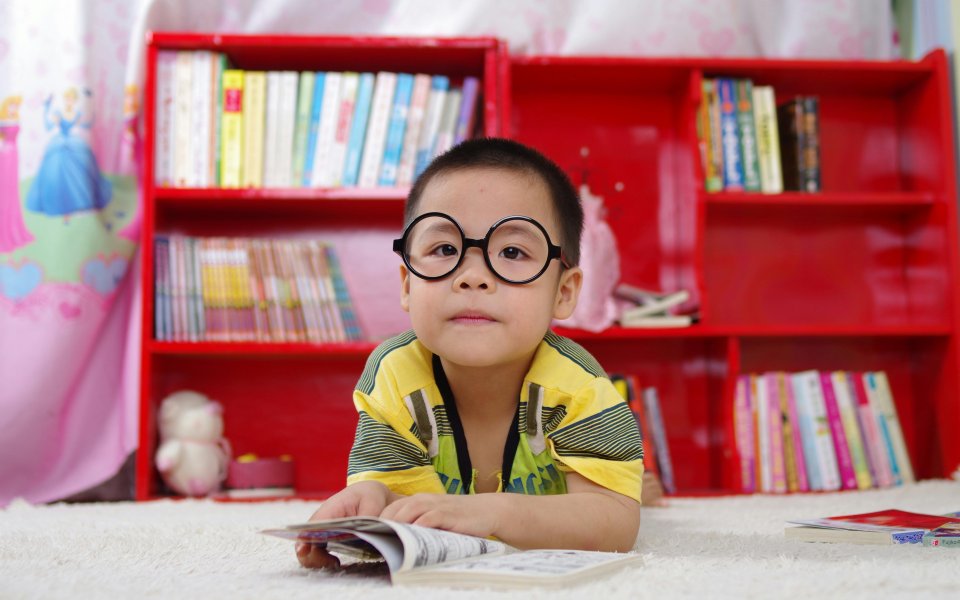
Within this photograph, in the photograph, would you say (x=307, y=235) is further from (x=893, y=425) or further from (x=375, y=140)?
(x=893, y=425)

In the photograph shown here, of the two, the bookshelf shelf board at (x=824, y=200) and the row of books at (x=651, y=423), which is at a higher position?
the bookshelf shelf board at (x=824, y=200)

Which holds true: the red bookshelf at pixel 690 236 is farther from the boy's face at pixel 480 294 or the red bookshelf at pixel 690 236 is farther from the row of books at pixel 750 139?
the boy's face at pixel 480 294

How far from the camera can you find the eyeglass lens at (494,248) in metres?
1.19

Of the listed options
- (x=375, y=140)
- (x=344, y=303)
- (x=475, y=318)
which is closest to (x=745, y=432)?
(x=344, y=303)

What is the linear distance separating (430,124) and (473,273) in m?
1.30

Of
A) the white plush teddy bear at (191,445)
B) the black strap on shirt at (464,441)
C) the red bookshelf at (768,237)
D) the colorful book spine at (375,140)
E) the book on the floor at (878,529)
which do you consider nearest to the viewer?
the book on the floor at (878,529)

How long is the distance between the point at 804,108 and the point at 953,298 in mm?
602

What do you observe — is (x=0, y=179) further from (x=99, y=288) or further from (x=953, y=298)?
(x=953, y=298)

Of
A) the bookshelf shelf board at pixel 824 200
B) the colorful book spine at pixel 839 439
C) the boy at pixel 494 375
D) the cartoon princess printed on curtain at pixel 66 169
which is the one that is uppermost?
the cartoon princess printed on curtain at pixel 66 169

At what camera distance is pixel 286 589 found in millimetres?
825

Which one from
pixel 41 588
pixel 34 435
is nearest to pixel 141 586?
pixel 41 588

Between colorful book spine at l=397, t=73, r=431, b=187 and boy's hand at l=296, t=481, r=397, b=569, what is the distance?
1.36 metres

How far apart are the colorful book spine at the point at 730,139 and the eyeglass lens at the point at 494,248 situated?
1338mm

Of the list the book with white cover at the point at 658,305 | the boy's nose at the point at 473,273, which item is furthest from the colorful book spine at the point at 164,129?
the boy's nose at the point at 473,273
